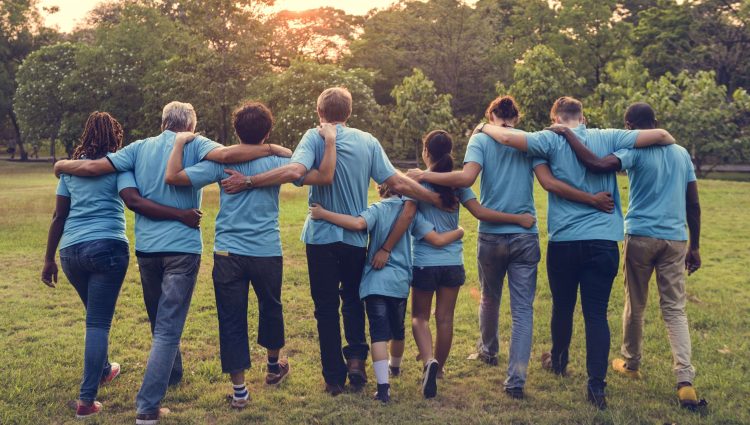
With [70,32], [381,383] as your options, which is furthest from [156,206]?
[70,32]

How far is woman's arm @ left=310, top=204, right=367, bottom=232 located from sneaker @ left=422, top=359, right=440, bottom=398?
107 cm

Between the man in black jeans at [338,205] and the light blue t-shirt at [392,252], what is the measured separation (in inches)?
3.2

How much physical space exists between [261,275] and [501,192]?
71.3 inches

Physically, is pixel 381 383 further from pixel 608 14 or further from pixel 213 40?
pixel 608 14

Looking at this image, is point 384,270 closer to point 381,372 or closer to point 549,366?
point 381,372

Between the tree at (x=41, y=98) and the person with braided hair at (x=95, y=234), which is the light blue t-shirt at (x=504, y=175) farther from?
the tree at (x=41, y=98)

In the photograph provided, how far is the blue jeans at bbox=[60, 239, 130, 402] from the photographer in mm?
4406

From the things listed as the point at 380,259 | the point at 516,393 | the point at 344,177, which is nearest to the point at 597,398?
the point at 516,393

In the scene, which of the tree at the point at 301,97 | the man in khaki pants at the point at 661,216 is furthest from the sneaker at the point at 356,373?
the tree at the point at 301,97

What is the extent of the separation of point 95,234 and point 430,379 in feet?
8.21

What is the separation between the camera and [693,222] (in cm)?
502

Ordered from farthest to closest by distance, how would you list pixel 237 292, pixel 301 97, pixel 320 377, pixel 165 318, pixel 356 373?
pixel 301 97 < pixel 320 377 < pixel 356 373 < pixel 237 292 < pixel 165 318

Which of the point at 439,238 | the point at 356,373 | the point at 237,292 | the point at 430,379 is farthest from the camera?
the point at 356,373

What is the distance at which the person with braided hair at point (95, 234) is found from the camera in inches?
174
